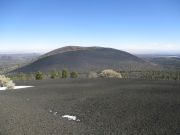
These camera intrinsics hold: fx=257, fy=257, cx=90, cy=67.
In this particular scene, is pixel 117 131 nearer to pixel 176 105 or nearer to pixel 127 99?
pixel 176 105

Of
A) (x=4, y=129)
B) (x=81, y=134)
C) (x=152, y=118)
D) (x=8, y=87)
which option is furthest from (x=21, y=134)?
(x=8, y=87)

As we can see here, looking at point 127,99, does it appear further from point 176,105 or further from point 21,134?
point 21,134

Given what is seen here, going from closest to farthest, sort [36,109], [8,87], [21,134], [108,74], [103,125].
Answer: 1. [21,134]
2. [103,125]
3. [36,109]
4. [8,87]
5. [108,74]

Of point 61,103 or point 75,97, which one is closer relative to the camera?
point 61,103

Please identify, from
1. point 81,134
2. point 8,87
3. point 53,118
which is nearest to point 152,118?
point 81,134

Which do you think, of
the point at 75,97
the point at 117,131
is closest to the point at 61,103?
the point at 75,97

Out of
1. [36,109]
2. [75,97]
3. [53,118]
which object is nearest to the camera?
[53,118]

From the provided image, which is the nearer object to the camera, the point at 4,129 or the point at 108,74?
the point at 4,129

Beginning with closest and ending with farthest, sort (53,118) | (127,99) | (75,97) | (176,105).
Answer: (53,118) → (176,105) → (127,99) → (75,97)

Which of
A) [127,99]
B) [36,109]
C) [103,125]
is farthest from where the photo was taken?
[127,99]
